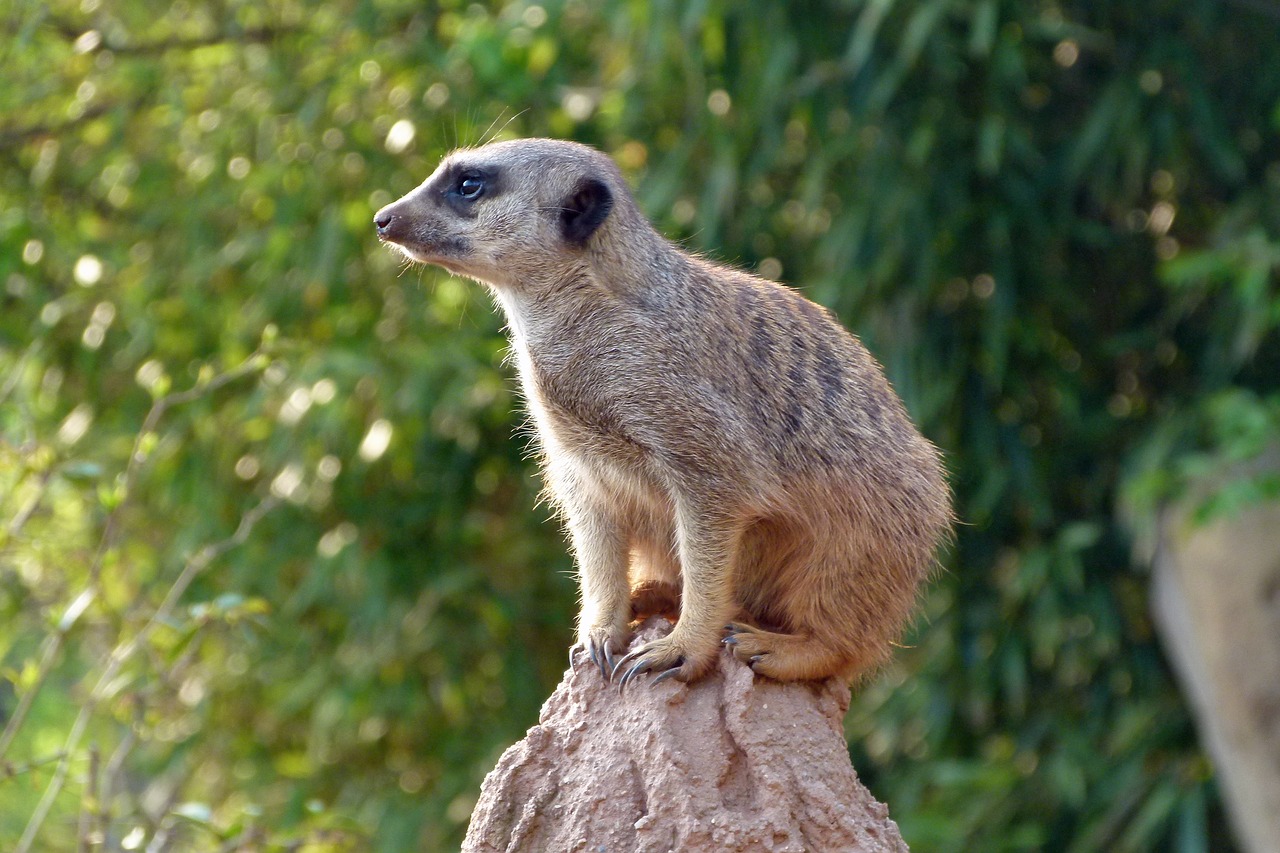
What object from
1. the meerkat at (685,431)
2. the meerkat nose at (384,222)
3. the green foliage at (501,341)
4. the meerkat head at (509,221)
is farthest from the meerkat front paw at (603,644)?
the green foliage at (501,341)

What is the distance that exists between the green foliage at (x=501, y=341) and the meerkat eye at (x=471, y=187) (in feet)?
7.31

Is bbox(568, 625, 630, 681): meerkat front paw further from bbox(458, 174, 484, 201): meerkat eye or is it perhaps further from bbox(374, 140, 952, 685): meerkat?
bbox(458, 174, 484, 201): meerkat eye

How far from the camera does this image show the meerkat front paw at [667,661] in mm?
2777

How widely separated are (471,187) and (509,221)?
0.36 feet

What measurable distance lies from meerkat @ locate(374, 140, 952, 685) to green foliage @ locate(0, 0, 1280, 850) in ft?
7.54

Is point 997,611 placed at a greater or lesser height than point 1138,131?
lesser

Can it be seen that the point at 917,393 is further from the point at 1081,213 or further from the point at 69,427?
the point at 69,427

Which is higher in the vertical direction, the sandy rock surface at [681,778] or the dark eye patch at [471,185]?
the dark eye patch at [471,185]

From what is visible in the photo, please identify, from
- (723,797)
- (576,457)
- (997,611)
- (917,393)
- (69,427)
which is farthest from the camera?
(69,427)

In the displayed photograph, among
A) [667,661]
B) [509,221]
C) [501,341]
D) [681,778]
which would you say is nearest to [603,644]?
[667,661]

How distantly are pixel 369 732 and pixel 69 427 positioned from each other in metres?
1.73

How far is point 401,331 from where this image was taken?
5.99 meters

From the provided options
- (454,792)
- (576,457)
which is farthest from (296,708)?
(576,457)

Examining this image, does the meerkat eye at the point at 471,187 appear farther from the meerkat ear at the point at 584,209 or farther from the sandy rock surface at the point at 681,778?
the sandy rock surface at the point at 681,778
